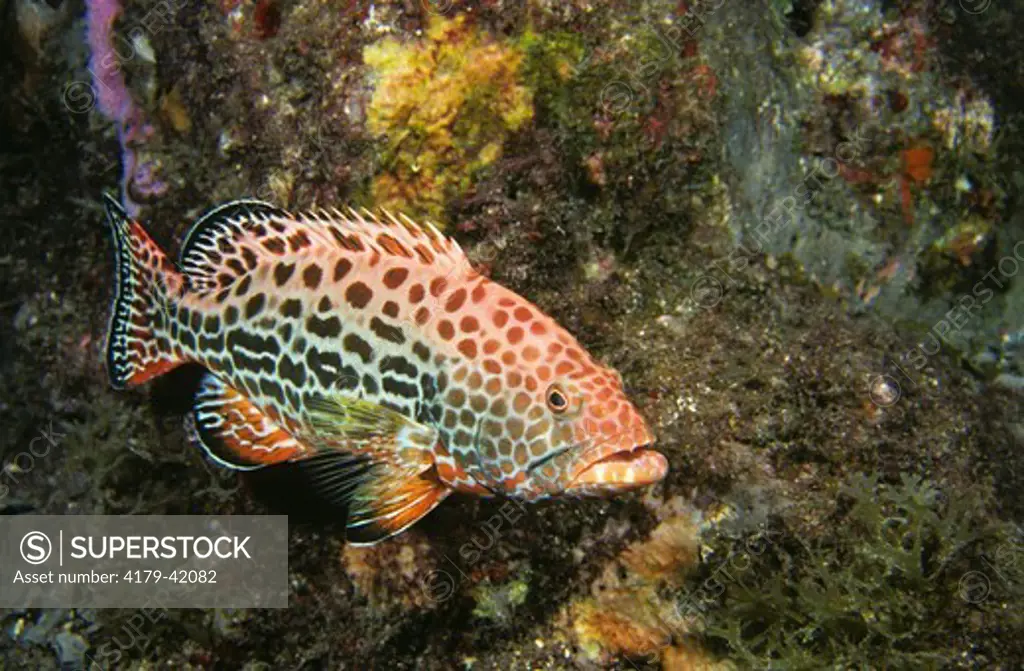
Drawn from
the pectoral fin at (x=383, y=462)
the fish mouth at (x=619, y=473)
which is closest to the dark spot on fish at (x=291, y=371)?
the pectoral fin at (x=383, y=462)

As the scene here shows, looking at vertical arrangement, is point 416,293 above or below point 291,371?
above

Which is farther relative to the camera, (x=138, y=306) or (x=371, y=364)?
(x=138, y=306)

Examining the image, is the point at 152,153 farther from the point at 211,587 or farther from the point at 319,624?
the point at 319,624

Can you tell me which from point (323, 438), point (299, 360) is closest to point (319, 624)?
point (323, 438)

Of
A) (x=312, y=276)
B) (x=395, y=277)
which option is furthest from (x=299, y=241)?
(x=395, y=277)

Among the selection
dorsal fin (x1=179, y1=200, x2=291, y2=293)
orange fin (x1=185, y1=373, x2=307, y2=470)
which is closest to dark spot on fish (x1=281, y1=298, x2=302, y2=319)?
dorsal fin (x1=179, y1=200, x2=291, y2=293)

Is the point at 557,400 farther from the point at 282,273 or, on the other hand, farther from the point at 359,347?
the point at 282,273

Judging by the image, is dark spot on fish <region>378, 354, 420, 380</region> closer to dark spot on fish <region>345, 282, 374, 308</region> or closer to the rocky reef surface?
dark spot on fish <region>345, 282, 374, 308</region>
